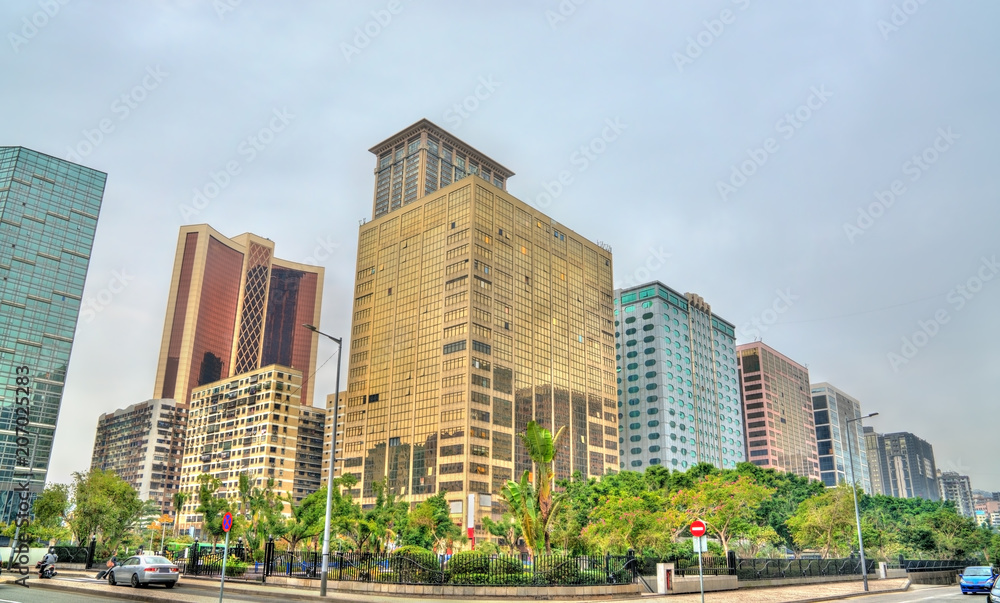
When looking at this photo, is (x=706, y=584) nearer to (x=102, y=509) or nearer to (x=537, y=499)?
(x=537, y=499)

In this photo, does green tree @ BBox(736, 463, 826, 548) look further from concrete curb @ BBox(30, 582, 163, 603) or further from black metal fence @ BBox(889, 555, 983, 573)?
concrete curb @ BBox(30, 582, 163, 603)

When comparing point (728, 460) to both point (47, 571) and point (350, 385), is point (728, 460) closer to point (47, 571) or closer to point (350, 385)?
point (350, 385)

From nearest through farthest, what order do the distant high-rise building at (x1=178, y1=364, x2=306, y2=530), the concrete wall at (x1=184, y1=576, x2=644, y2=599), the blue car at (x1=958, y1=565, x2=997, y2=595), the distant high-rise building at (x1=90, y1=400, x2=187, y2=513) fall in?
the concrete wall at (x1=184, y1=576, x2=644, y2=599) < the blue car at (x1=958, y1=565, x2=997, y2=595) < the distant high-rise building at (x1=178, y1=364, x2=306, y2=530) < the distant high-rise building at (x1=90, y1=400, x2=187, y2=513)

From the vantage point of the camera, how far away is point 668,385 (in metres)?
174

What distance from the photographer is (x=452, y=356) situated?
12700 cm

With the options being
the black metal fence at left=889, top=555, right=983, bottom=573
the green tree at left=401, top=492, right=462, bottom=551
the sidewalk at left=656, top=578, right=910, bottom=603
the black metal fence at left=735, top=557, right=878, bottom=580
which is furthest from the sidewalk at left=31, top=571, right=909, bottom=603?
the green tree at left=401, top=492, right=462, bottom=551

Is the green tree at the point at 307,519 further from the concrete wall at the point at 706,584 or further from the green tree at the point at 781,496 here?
the green tree at the point at 781,496

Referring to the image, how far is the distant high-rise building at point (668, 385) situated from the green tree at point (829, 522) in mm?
97521

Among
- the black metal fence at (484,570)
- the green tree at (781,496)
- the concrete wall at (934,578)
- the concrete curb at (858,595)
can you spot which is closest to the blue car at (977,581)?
the concrete curb at (858,595)

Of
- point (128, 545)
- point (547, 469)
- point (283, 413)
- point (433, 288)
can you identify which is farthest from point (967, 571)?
point (283, 413)

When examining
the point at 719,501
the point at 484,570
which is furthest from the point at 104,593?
the point at 719,501

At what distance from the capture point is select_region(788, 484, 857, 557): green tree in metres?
63.1

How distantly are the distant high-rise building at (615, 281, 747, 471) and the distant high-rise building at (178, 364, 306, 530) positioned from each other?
280 ft

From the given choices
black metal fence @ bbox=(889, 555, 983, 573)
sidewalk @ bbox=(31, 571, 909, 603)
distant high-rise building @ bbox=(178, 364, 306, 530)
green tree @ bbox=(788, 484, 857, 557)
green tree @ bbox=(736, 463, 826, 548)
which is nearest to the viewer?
sidewalk @ bbox=(31, 571, 909, 603)
